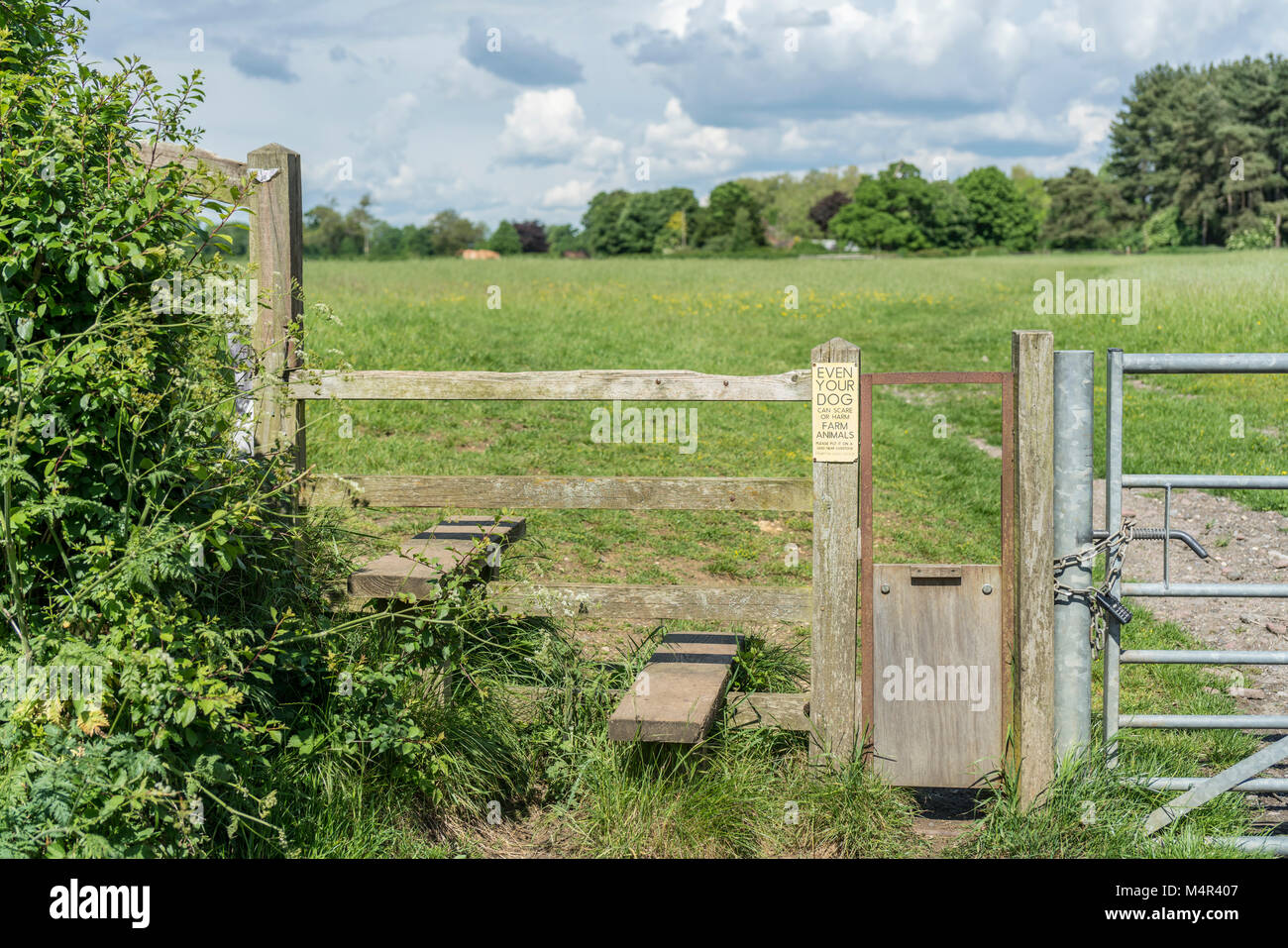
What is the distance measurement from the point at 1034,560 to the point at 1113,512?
34 cm

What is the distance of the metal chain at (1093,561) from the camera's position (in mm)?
3814

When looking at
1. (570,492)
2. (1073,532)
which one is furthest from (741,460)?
(1073,532)

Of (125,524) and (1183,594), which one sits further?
(1183,594)

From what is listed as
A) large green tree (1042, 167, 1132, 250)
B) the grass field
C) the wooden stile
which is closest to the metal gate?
the grass field

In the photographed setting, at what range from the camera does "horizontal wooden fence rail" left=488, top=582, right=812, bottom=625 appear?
164 inches

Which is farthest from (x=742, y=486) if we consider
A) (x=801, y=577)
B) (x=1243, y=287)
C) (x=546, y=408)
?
(x=1243, y=287)

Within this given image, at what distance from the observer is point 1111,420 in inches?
149

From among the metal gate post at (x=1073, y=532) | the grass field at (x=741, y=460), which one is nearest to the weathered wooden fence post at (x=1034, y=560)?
the metal gate post at (x=1073, y=532)

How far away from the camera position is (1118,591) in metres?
3.84

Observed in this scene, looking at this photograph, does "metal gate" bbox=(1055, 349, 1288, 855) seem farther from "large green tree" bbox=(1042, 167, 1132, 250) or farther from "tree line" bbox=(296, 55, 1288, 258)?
"large green tree" bbox=(1042, 167, 1132, 250)

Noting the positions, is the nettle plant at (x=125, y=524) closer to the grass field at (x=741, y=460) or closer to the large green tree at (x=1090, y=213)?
the grass field at (x=741, y=460)

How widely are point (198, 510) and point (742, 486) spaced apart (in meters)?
2.06

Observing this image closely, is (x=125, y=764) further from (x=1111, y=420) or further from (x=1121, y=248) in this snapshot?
(x=1121, y=248)

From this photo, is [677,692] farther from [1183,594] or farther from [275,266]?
[275,266]
